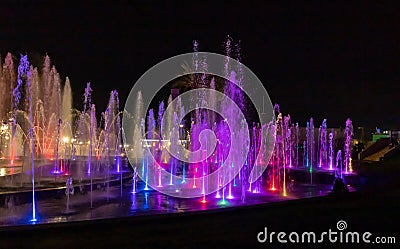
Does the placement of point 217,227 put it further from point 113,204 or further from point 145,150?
point 145,150

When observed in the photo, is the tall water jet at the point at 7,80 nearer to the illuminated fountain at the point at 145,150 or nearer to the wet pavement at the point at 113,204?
the illuminated fountain at the point at 145,150

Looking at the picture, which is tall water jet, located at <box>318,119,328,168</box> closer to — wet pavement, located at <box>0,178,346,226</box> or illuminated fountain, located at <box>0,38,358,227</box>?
illuminated fountain, located at <box>0,38,358,227</box>

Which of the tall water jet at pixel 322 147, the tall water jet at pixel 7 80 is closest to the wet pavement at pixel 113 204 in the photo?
the tall water jet at pixel 7 80

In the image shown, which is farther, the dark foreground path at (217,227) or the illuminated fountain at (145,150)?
the illuminated fountain at (145,150)

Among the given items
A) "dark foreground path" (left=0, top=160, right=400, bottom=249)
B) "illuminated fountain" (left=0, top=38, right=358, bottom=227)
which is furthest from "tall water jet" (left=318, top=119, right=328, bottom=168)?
"dark foreground path" (left=0, top=160, right=400, bottom=249)

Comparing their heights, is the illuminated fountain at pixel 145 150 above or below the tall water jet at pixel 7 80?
below

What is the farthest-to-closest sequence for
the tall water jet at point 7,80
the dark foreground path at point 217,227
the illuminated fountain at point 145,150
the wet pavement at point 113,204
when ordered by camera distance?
the tall water jet at point 7,80 → the illuminated fountain at point 145,150 → the wet pavement at point 113,204 → the dark foreground path at point 217,227

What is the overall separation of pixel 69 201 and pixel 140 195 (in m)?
2.11

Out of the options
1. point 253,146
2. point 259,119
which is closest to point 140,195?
point 253,146

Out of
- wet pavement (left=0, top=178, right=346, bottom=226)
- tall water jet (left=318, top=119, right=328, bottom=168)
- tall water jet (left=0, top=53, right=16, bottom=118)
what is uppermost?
tall water jet (left=0, top=53, right=16, bottom=118)

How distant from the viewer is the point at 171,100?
36.3m

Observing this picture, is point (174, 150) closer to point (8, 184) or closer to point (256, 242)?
point (8, 184)

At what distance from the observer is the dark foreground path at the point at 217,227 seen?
5910mm

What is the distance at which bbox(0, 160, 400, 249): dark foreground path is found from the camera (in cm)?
591
